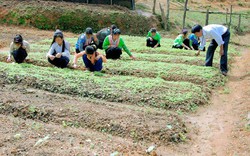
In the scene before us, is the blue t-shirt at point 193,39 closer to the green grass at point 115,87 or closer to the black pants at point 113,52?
the black pants at point 113,52

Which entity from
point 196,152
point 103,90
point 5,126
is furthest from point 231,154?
point 5,126

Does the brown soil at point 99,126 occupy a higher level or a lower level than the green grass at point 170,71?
lower

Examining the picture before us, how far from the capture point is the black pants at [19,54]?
10234 millimetres

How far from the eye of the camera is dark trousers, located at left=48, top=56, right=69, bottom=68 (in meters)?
9.90

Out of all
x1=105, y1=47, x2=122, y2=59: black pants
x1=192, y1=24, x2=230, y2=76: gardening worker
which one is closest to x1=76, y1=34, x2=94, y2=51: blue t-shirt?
x1=105, y1=47, x2=122, y2=59: black pants

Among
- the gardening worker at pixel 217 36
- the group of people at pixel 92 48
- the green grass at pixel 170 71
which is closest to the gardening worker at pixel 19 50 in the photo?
the group of people at pixel 92 48

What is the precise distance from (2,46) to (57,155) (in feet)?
37.7

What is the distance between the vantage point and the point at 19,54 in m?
10.3

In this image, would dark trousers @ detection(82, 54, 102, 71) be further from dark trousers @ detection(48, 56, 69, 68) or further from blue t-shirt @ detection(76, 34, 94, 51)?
blue t-shirt @ detection(76, 34, 94, 51)

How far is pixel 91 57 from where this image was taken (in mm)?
9258

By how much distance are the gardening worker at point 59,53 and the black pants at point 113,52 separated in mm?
1671

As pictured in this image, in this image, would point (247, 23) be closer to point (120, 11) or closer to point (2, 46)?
point (120, 11)

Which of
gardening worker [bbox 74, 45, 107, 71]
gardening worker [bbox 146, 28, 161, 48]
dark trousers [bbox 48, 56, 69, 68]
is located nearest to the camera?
gardening worker [bbox 74, 45, 107, 71]

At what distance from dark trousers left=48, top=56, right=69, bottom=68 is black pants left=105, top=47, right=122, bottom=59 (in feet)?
5.54
